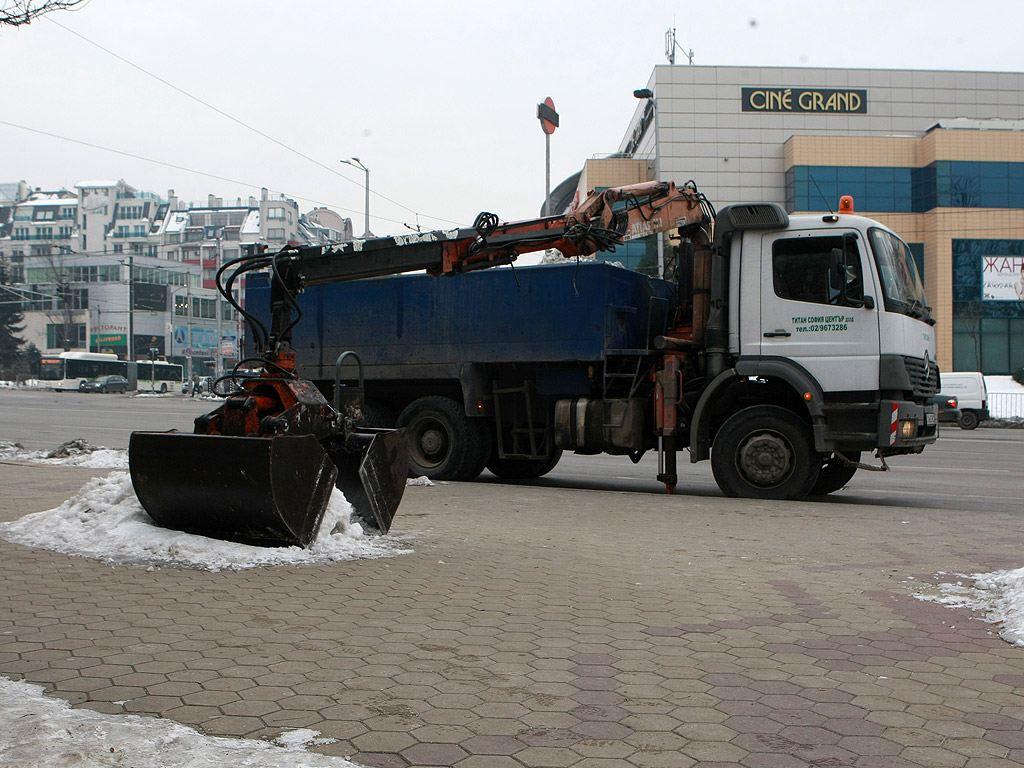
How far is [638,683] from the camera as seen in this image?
4.11m

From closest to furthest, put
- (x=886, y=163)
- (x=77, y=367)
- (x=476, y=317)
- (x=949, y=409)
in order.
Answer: (x=476, y=317)
(x=949, y=409)
(x=886, y=163)
(x=77, y=367)

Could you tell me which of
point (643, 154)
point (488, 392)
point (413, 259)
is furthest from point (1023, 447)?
point (643, 154)

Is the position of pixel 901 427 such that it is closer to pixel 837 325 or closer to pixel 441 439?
pixel 837 325

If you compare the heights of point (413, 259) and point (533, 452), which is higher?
point (413, 259)

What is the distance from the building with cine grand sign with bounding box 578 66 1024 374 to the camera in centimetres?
5128

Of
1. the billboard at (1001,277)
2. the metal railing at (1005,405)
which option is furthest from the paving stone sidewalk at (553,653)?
the billboard at (1001,277)

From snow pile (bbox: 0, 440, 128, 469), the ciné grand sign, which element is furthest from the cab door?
the ciné grand sign

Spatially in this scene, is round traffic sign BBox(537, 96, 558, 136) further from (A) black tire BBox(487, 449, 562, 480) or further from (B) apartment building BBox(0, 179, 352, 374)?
(A) black tire BBox(487, 449, 562, 480)

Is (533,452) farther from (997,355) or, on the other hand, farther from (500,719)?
(997,355)

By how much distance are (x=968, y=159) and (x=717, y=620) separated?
173ft

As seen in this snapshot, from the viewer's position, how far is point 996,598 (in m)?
5.79

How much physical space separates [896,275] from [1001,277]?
4676cm

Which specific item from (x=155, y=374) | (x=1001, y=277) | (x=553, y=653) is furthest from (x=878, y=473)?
(x=155, y=374)

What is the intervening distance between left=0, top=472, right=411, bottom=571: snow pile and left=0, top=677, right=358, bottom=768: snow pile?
2.96 m
